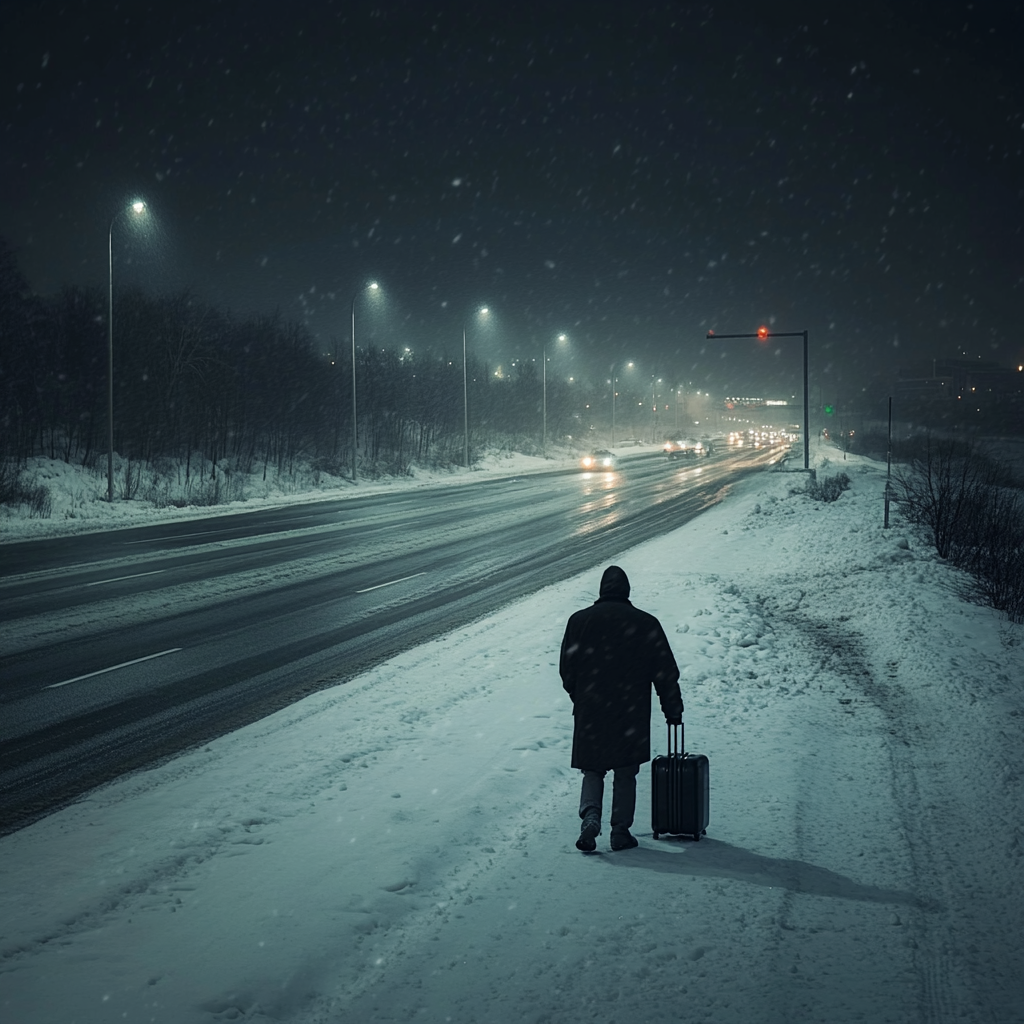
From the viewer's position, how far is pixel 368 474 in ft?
163

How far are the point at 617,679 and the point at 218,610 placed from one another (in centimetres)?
921

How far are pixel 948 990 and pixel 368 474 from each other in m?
46.9

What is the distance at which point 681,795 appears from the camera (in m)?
5.64

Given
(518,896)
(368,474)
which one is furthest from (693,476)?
(518,896)

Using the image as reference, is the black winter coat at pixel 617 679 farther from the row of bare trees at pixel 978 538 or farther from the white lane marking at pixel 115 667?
the row of bare trees at pixel 978 538

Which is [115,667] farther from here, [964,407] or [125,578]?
[964,407]

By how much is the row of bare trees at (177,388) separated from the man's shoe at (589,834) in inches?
1281

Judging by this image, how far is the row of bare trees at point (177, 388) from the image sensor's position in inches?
1484

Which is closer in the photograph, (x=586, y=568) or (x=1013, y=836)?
(x=1013, y=836)

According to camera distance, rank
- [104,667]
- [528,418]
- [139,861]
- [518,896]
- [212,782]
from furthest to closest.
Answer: [528,418], [104,667], [212,782], [139,861], [518,896]

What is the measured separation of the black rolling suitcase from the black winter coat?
21cm

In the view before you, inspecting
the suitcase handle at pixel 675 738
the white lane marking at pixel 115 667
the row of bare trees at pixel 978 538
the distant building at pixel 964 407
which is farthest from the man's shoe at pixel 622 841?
the distant building at pixel 964 407

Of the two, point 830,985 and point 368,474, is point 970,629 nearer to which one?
point 830,985

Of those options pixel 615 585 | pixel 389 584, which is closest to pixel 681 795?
pixel 615 585
